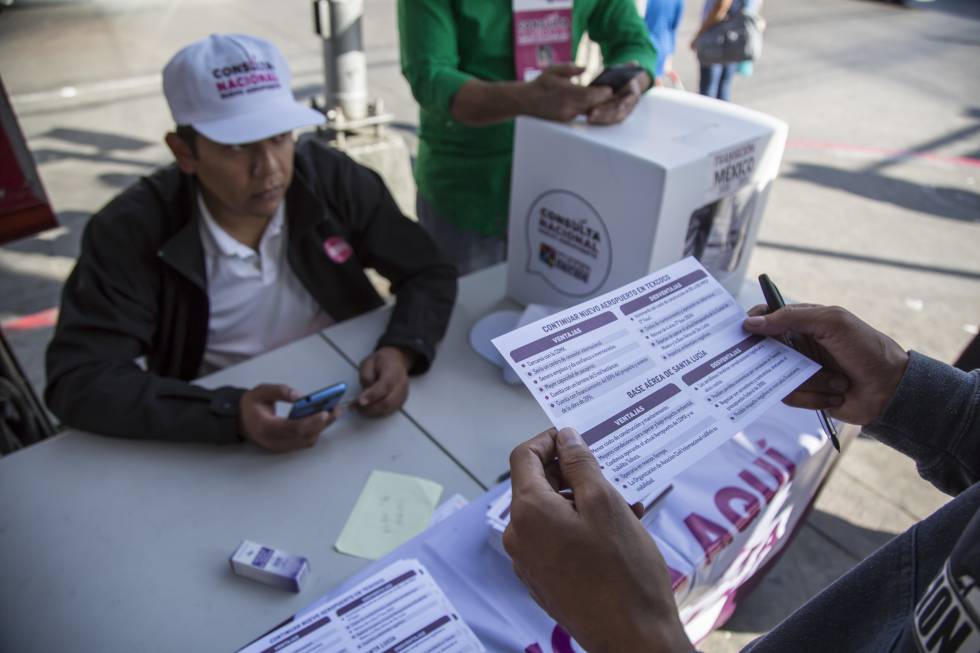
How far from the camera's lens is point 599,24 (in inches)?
68.9

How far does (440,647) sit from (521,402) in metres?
0.59

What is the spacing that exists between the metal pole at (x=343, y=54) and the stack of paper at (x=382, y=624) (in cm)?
310

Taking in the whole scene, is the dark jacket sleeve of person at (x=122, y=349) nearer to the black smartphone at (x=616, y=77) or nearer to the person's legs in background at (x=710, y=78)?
the black smartphone at (x=616, y=77)

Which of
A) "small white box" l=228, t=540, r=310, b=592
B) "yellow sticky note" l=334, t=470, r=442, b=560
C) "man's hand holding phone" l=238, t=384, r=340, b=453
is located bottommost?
"yellow sticky note" l=334, t=470, r=442, b=560

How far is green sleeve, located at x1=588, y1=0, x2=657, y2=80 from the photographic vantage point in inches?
67.0

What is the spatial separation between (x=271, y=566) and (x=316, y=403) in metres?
0.31

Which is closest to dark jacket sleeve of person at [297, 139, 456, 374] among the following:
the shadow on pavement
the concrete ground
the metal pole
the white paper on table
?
the white paper on table

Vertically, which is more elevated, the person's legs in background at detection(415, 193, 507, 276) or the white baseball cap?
the white baseball cap

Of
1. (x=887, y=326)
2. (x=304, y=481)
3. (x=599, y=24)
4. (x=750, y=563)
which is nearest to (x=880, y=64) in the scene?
(x=887, y=326)

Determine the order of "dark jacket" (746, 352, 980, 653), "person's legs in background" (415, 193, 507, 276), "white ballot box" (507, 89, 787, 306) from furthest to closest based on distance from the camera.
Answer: "person's legs in background" (415, 193, 507, 276) → "white ballot box" (507, 89, 787, 306) → "dark jacket" (746, 352, 980, 653)

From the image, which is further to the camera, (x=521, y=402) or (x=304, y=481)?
(x=521, y=402)

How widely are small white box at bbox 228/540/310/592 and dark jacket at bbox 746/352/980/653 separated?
2.12 feet

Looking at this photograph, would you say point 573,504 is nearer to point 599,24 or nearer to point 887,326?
point 599,24

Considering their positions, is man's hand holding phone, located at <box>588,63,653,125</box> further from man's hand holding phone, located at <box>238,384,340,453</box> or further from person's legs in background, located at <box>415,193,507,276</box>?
man's hand holding phone, located at <box>238,384,340,453</box>
